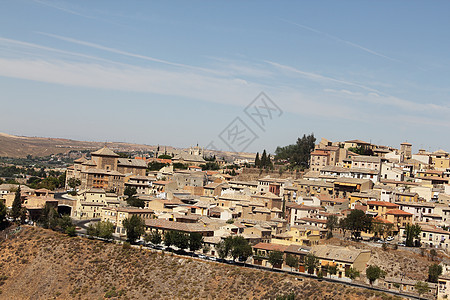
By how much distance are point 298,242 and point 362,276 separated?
7.48m

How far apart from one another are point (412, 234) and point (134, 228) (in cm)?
2323

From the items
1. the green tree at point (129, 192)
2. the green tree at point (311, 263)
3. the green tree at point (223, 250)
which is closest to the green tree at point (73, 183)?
the green tree at point (129, 192)

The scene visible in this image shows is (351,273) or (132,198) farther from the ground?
(132,198)

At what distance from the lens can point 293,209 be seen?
180ft

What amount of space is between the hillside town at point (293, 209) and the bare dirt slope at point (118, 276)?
6.74 ft

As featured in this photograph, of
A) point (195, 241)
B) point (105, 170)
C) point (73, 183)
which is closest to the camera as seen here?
point (195, 241)

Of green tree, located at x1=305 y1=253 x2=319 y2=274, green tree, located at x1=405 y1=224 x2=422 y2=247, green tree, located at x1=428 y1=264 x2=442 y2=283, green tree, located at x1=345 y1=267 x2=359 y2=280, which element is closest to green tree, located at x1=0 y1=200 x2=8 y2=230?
green tree, located at x1=305 y1=253 x2=319 y2=274

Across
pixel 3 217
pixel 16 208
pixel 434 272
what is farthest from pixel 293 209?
pixel 3 217

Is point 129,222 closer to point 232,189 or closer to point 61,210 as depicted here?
point 61,210

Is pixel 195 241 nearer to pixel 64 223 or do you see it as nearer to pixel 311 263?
pixel 311 263

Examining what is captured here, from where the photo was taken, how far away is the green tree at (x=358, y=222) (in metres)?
47.1

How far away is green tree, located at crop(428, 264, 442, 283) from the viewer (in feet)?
128

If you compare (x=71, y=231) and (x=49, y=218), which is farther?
(x=49, y=218)

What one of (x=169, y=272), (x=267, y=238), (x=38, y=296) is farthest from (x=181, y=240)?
(x=38, y=296)
